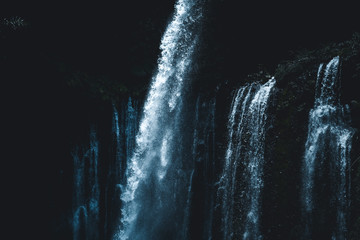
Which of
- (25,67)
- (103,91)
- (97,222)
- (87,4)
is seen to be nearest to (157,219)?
(97,222)

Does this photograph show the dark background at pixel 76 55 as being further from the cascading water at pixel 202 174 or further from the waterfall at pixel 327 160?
the waterfall at pixel 327 160

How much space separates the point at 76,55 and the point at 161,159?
3821 mm

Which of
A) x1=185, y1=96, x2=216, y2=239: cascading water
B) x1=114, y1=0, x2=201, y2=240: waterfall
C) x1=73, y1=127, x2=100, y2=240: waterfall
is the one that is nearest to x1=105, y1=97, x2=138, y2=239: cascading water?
x1=114, y1=0, x2=201, y2=240: waterfall

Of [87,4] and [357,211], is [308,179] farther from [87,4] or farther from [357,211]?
[87,4]

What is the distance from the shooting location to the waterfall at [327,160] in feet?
15.4

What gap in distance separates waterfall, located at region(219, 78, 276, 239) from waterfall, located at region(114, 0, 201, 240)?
1739mm

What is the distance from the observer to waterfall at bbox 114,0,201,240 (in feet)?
26.9

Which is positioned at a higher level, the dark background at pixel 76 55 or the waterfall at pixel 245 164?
the dark background at pixel 76 55

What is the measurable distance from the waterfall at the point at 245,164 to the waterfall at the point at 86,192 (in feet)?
13.2

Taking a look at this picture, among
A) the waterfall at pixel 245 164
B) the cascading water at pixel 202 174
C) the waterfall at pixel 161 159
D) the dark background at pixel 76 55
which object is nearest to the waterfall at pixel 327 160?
the waterfall at pixel 245 164

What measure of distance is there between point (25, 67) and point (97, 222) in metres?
4.88

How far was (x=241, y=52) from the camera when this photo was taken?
8.05m

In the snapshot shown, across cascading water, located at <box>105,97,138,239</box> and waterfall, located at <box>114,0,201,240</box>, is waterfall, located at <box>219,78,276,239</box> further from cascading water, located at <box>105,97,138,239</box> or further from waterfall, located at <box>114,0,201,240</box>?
cascading water, located at <box>105,97,138,239</box>

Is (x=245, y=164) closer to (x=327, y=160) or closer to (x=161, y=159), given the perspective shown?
(x=327, y=160)
